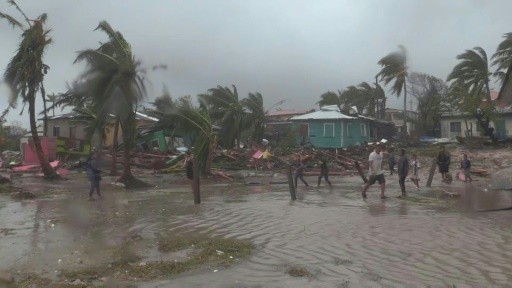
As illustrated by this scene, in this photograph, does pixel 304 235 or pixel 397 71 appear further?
pixel 397 71

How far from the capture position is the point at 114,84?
20969 millimetres

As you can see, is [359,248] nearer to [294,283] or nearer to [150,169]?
[294,283]

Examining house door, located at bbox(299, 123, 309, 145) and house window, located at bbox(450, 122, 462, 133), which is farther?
house window, located at bbox(450, 122, 462, 133)

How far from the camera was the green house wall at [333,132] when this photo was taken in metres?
43.3

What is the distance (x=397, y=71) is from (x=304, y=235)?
4071cm

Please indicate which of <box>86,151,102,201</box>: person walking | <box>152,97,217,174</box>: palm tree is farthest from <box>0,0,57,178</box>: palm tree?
<box>86,151,102,201</box>: person walking

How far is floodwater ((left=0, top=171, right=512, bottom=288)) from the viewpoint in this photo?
5.88 metres

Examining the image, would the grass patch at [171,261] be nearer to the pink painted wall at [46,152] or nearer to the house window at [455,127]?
the pink painted wall at [46,152]

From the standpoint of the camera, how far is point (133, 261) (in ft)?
22.4

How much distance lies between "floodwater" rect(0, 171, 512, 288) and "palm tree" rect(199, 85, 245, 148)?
26870 millimetres

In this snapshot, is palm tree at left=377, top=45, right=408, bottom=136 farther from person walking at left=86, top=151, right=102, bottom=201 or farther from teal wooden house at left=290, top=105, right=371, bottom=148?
person walking at left=86, top=151, right=102, bottom=201

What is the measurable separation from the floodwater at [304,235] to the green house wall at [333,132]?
2777 centimetres

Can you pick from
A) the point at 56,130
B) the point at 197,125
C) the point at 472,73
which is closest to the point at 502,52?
the point at 472,73

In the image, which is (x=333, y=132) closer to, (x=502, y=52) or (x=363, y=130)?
(x=363, y=130)
